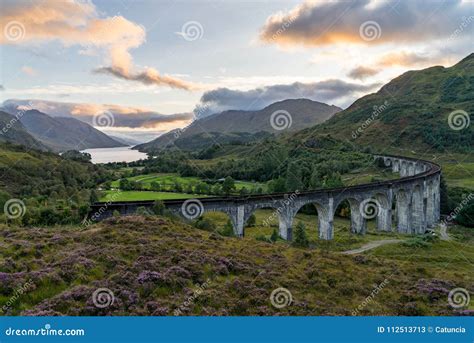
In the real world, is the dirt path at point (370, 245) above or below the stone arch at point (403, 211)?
below

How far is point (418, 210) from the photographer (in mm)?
75938

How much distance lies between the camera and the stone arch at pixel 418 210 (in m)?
74.6

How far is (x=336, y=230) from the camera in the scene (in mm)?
67750

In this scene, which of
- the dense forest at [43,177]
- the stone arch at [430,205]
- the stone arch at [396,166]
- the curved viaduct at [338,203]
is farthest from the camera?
the stone arch at [396,166]

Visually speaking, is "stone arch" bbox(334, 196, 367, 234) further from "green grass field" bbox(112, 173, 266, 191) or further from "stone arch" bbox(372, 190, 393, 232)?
"green grass field" bbox(112, 173, 266, 191)

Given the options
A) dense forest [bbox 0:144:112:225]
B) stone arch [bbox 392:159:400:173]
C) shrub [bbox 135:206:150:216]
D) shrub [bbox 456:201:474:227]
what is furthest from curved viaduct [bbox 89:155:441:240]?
stone arch [bbox 392:159:400:173]

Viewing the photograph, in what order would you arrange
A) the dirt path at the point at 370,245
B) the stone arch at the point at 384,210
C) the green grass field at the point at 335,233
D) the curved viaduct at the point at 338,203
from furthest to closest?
the stone arch at the point at 384,210 → the green grass field at the point at 335,233 → the dirt path at the point at 370,245 → the curved viaduct at the point at 338,203

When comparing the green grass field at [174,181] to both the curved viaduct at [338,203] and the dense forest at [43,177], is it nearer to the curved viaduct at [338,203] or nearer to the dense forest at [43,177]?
the dense forest at [43,177]

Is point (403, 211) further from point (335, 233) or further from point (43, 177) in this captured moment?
point (43, 177)

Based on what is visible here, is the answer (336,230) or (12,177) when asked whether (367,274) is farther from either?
(12,177)

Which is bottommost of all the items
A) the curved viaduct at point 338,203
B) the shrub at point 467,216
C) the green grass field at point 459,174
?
the shrub at point 467,216

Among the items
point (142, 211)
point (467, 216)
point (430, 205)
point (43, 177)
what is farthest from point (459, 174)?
point (43, 177)

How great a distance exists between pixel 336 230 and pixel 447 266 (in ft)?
83.4

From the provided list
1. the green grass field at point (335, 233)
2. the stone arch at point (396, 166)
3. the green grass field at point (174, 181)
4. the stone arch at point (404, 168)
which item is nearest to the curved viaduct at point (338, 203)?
the green grass field at point (335, 233)
